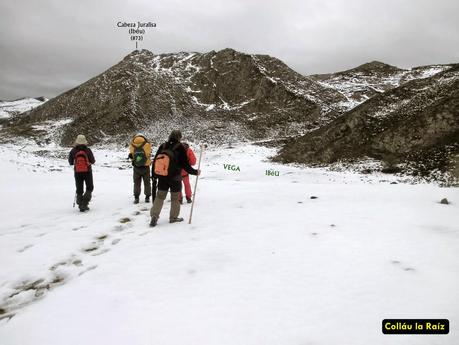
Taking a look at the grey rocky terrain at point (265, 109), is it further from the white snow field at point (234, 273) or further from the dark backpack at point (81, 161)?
the dark backpack at point (81, 161)

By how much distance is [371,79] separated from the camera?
73188 mm

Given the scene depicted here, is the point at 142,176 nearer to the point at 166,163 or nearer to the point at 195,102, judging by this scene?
the point at 166,163

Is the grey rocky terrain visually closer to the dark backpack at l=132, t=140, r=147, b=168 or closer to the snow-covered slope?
the dark backpack at l=132, t=140, r=147, b=168

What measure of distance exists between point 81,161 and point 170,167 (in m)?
3.94

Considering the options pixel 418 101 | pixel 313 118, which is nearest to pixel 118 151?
pixel 313 118

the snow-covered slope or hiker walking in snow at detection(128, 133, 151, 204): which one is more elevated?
the snow-covered slope

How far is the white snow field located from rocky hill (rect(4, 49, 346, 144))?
39.6m

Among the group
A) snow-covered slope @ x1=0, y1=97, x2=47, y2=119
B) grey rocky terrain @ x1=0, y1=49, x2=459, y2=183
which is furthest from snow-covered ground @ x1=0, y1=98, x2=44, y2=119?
grey rocky terrain @ x1=0, y1=49, x2=459, y2=183

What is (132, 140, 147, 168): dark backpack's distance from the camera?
36.8ft

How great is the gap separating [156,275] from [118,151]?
4121 cm

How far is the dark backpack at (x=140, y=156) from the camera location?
36.8 ft

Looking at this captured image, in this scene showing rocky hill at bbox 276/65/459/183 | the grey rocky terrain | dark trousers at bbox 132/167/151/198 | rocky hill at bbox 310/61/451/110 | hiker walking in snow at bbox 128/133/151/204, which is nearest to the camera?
hiker walking in snow at bbox 128/133/151/204

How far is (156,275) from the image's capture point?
5.71m

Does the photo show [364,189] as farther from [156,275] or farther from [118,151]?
[118,151]
